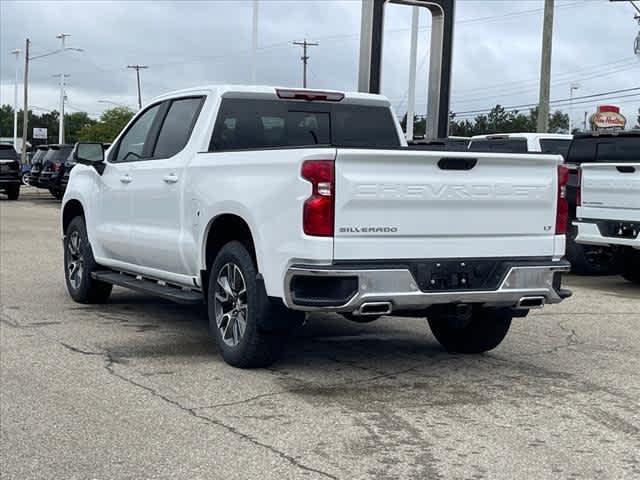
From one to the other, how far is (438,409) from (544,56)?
21.0 m

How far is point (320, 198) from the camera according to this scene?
621 centimetres

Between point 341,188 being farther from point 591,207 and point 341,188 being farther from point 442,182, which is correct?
point 591,207

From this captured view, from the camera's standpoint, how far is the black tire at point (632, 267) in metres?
12.6

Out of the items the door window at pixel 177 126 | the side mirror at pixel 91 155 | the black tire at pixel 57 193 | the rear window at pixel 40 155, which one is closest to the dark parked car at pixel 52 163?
the black tire at pixel 57 193

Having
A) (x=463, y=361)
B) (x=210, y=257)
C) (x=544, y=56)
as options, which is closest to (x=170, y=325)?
(x=210, y=257)

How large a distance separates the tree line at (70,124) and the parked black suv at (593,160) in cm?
10268

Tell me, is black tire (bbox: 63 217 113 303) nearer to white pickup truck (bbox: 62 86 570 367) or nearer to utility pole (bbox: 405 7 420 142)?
white pickup truck (bbox: 62 86 570 367)

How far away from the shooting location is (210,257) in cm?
754

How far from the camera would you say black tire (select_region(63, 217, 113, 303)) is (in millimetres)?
9922

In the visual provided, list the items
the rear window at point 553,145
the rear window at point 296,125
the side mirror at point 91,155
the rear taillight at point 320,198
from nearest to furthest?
the rear taillight at point 320,198 < the rear window at point 296,125 < the side mirror at point 91,155 < the rear window at point 553,145

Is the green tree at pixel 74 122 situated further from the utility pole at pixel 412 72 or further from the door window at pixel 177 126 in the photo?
the door window at pixel 177 126

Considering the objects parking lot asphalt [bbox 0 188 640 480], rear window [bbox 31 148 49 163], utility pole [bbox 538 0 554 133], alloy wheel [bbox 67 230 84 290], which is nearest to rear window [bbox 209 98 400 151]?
parking lot asphalt [bbox 0 188 640 480]

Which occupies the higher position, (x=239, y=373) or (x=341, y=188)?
(x=341, y=188)

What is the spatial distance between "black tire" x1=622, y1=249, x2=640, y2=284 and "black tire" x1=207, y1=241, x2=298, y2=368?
266 inches
